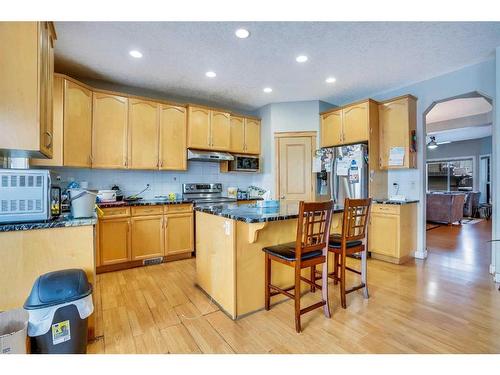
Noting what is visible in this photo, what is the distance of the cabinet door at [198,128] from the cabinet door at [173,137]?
105mm

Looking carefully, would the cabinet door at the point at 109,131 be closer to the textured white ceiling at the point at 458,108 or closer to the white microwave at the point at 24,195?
the white microwave at the point at 24,195

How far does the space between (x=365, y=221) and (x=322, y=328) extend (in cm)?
104

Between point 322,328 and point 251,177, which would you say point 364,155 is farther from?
point 322,328

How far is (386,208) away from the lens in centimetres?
356

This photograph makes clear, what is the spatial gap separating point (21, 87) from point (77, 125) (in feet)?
5.74

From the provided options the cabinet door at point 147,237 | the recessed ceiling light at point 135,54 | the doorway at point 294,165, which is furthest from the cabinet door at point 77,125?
the doorway at point 294,165

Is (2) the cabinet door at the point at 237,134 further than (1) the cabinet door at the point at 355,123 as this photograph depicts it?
Yes

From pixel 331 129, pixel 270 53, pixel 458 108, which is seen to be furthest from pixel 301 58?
pixel 458 108

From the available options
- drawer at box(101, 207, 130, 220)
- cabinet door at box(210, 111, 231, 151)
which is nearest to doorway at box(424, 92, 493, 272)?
cabinet door at box(210, 111, 231, 151)

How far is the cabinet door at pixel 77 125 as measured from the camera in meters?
2.94

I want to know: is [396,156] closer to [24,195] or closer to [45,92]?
[45,92]

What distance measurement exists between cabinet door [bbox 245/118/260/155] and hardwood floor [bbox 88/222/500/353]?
8.58ft

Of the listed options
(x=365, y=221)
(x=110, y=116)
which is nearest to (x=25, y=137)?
(x=110, y=116)
